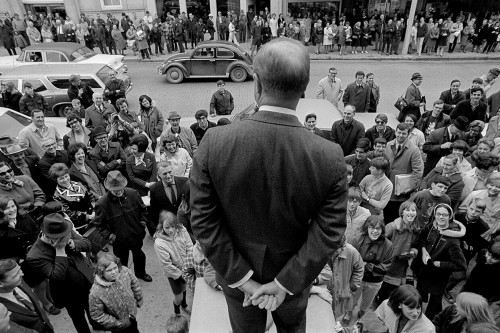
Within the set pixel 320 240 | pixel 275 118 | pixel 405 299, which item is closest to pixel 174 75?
pixel 405 299

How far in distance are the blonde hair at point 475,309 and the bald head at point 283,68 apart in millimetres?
2799

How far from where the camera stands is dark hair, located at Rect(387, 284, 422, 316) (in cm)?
323

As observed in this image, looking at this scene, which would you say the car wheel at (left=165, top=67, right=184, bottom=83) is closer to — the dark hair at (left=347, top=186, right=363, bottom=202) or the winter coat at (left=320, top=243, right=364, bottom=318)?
the dark hair at (left=347, top=186, right=363, bottom=202)

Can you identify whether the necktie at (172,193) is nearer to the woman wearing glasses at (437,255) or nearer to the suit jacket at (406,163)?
the woman wearing glasses at (437,255)

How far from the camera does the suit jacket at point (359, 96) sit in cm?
825

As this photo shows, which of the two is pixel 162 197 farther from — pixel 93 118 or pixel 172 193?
pixel 93 118

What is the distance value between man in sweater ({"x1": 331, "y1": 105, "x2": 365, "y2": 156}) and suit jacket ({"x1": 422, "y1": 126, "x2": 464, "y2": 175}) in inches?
41.9

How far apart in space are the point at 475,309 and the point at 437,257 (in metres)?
0.89

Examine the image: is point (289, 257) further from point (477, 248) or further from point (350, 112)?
point (350, 112)

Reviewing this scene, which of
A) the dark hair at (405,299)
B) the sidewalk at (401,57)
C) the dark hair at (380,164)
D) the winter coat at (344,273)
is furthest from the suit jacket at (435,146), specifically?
the sidewalk at (401,57)

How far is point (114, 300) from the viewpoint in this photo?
139 inches

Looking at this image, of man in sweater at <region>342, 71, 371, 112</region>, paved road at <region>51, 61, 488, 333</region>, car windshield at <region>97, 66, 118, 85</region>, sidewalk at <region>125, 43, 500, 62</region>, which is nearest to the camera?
man in sweater at <region>342, 71, 371, 112</region>

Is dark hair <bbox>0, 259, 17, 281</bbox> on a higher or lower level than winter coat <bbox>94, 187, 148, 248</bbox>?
higher

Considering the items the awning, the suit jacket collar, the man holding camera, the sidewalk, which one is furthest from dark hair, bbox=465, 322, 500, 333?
the awning
